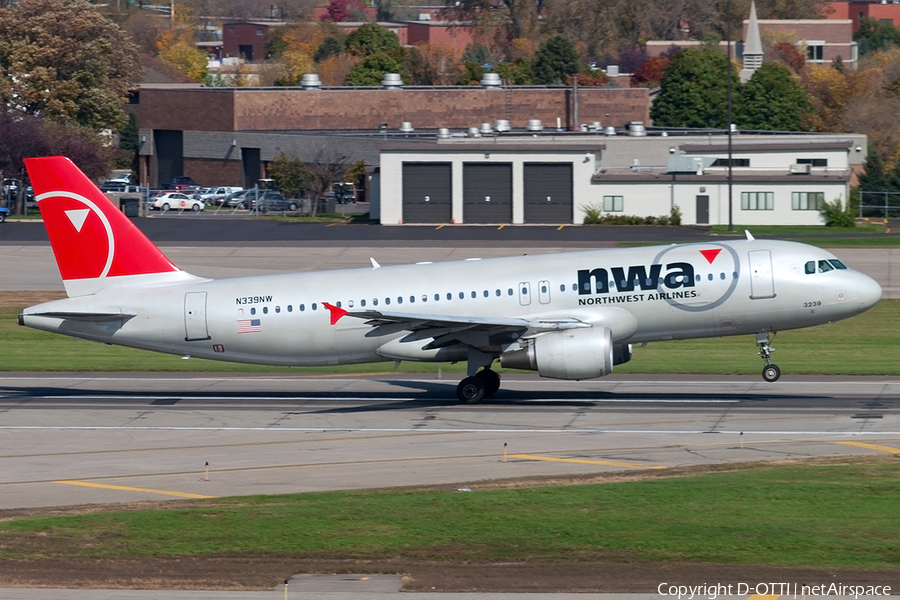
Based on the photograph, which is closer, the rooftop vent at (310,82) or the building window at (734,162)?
the building window at (734,162)

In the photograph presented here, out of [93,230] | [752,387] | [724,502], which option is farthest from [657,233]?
[724,502]

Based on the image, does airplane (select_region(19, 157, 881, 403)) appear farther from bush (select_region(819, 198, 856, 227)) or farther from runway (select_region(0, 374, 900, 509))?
bush (select_region(819, 198, 856, 227))

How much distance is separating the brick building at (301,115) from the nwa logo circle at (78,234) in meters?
91.5

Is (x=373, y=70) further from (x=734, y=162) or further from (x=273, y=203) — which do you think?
(x=734, y=162)

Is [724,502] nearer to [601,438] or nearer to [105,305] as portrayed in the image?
[601,438]

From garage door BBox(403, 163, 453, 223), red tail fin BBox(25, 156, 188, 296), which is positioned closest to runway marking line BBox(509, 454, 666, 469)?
red tail fin BBox(25, 156, 188, 296)

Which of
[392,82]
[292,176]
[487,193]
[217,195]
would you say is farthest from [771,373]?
[392,82]

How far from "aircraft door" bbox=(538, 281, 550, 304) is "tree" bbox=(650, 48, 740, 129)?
4587 inches

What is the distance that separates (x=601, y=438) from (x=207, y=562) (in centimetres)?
1329

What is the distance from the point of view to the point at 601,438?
1257 inches

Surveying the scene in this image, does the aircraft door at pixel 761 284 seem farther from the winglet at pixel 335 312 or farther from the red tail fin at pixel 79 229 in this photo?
the red tail fin at pixel 79 229

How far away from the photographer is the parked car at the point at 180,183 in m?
131

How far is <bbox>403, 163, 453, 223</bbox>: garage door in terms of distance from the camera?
98125 millimetres

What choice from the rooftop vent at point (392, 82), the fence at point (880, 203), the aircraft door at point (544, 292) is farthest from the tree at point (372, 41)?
the aircraft door at point (544, 292)
